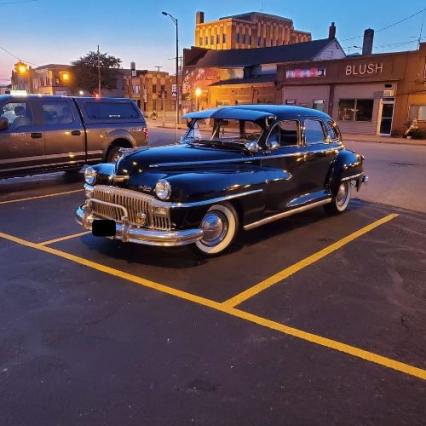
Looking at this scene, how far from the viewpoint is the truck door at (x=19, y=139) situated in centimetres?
945

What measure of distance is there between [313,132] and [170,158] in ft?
9.07

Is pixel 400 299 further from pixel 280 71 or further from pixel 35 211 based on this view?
pixel 280 71

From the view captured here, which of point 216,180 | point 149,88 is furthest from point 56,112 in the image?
point 149,88

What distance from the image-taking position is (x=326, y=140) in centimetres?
766

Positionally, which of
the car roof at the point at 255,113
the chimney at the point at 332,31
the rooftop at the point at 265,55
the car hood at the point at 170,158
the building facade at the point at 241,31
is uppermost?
the building facade at the point at 241,31

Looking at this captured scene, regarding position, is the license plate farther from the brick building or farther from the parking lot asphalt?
the brick building

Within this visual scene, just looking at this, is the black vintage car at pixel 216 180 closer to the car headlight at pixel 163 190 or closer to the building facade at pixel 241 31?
the car headlight at pixel 163 190

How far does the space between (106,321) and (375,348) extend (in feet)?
7.45

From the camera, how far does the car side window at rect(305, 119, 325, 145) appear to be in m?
7.18

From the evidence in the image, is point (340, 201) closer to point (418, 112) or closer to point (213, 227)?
point (213, 227)

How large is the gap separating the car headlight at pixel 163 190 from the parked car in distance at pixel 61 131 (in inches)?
224

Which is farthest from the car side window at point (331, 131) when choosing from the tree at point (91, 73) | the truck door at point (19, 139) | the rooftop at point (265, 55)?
the tree at point (91, 73)

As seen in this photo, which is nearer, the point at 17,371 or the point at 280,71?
the point at 17,371

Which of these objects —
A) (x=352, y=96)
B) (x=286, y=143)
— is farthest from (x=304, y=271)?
(x=352, y=96)
